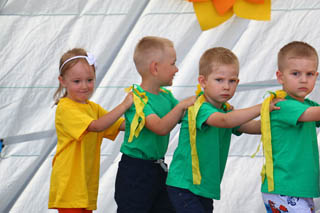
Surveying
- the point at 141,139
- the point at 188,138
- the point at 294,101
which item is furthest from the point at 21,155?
the point at 294,101

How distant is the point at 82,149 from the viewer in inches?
111

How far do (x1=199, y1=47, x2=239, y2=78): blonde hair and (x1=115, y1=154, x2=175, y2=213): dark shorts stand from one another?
0.51 m

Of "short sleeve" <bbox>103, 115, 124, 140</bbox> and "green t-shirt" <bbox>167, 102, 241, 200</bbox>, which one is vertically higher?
"short sleeve" <bbox>103, 115, 124, 140</bbox>

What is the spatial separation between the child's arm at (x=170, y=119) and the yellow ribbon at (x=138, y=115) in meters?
0.06

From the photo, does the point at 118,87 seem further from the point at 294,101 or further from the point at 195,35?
the point at 294,101

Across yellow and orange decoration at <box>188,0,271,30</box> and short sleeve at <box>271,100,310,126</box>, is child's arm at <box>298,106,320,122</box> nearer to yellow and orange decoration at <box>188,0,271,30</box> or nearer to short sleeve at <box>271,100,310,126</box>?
short sleeve at <box>271,100,310,126</box>

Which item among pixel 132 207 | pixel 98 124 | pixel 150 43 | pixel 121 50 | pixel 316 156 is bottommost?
pixel 132 207

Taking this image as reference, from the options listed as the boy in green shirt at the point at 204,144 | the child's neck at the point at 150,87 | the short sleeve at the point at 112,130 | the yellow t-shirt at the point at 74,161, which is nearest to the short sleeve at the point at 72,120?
the yellow t-shirt at the point at 74,161

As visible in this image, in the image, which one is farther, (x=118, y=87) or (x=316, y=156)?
(x=118, y=87)

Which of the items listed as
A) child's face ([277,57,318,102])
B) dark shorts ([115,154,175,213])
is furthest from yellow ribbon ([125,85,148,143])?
child's face ([277,57,318,102])

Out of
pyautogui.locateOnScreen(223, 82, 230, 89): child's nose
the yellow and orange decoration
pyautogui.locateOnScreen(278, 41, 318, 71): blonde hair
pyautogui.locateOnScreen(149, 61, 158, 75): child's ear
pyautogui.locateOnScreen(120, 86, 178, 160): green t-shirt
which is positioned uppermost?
the yellow and orange decoration

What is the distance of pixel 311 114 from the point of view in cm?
234

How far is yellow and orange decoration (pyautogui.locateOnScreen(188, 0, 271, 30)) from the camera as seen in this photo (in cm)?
340

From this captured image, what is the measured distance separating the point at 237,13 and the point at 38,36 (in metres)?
1.22
